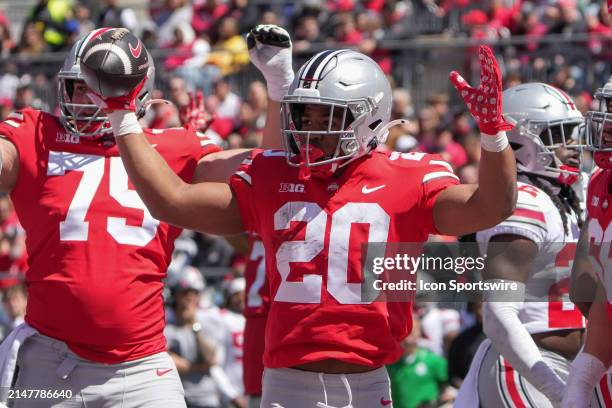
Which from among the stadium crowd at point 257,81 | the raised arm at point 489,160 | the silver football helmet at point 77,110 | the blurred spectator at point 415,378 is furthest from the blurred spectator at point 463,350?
the raised arm at point 489,160

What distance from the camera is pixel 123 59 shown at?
4.13 metres

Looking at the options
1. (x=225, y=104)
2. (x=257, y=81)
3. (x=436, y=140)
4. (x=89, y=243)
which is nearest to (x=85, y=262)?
(x=89, y=243)

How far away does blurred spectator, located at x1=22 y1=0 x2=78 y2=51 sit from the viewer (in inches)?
552

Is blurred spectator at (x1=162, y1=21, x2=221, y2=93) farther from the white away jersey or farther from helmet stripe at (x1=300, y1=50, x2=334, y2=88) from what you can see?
helmet stripe at (x1=300, y1=50, x2=334, y2=88)

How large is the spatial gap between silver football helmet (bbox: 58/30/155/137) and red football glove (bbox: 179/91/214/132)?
64 cm

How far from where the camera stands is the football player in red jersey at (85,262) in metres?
4.80

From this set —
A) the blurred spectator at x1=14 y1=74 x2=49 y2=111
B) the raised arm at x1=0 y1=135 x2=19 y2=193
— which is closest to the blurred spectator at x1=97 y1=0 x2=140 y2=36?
the blurred spectator at x1=14 y1=74 x2=49 y2=111

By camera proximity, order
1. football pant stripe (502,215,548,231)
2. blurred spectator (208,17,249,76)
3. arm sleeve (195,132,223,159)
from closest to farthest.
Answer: football pant stripe (502,215,548,231) < arm sleeve (195,132,223,159) < blurred spectator (208,17,249,76)

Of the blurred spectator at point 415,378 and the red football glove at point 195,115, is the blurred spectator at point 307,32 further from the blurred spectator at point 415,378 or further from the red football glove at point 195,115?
the red football glove at point 195,115

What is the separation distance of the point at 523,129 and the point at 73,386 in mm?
2117

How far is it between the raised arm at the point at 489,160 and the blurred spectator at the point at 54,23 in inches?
414

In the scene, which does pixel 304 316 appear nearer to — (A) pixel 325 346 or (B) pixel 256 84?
(A) pixel 325 346

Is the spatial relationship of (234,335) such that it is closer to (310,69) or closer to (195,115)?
(195,115)

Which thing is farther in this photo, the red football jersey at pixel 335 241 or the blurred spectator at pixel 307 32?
the blurred spectator at pixel 307 32
